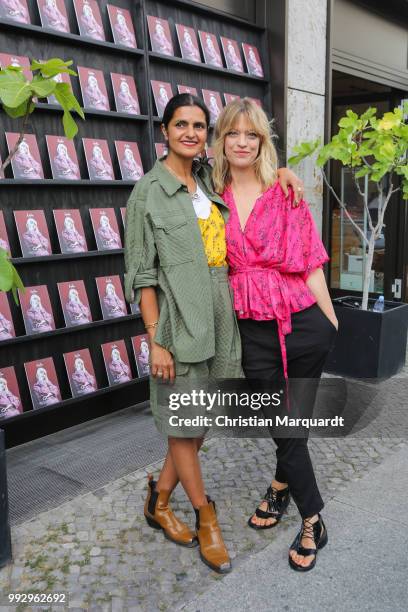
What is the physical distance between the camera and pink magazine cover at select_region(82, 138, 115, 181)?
421 centimetres

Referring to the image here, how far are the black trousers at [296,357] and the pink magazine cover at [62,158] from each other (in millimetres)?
2042

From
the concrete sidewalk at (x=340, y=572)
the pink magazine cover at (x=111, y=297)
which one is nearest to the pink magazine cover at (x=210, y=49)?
the pink magazine cover at (x=111, y=297)

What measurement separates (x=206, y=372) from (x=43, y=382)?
1803mm

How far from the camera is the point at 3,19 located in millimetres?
3646

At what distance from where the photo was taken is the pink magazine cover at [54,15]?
390 centimetres

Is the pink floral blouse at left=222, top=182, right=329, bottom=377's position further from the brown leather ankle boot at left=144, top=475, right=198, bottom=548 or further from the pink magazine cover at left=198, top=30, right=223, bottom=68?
the pink magazine cover at left=198, top=30, right=223, bottom=68

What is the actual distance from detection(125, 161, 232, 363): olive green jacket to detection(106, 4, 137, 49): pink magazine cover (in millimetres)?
2327

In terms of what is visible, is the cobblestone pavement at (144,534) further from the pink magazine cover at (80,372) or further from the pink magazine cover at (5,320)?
the pink magazine cover at (5,320)

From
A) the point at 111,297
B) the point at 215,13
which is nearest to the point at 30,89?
the point at 111,297

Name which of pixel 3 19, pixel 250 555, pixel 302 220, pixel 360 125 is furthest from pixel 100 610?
pixel 360 125

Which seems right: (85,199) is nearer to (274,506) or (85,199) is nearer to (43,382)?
(43,382)

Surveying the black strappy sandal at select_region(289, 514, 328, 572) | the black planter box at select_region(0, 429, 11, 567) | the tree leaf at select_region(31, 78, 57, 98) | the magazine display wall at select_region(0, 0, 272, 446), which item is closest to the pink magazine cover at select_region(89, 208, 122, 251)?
the magazine display wall at select_region(0, 0, 272, 446)

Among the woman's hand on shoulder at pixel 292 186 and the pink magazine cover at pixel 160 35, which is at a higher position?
the pink magazine cover at pixel 160 35

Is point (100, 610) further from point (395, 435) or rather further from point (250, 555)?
point (395, 435)
